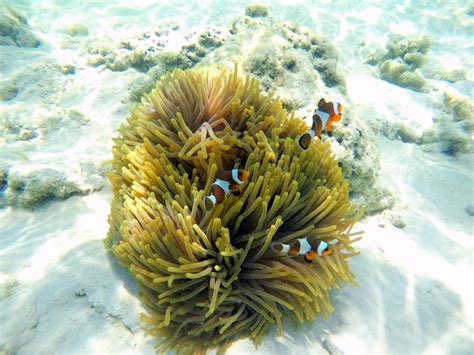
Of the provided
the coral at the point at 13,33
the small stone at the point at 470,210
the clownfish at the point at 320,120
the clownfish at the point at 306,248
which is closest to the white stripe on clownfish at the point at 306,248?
the clownfish at the point at 306,248

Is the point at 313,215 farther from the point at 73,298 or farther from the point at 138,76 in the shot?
the point at 138,76

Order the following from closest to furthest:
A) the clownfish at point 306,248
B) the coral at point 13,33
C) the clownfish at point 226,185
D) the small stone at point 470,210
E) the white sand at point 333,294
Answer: the clownfish at point 306,248 < the clownfish at point 226,185 < the white sand at point 333,294 < the small stone at point 470,210 < the coral at point 13,33

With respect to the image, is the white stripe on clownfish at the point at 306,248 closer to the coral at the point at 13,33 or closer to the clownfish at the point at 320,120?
the clownfish at the point at 320,120

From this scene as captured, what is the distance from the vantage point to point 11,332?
1933 millimetres

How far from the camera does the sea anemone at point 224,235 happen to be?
188cm

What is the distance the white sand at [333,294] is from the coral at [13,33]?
10.2 feet

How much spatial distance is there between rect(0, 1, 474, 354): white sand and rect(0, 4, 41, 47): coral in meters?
3.11

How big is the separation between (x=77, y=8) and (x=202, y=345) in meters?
13.9

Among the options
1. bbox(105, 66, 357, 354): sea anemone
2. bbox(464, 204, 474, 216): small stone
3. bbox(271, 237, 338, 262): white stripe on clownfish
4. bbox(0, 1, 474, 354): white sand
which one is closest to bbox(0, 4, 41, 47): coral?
bbox(0, 1, 474, 354): white sand

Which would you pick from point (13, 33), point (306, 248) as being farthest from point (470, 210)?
point (13, 33)

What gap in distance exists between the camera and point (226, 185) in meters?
1.87

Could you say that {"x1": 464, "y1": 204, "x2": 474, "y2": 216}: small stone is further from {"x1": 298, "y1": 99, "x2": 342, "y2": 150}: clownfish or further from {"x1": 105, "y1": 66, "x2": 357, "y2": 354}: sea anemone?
{"x1": 298, "y1": 99, "x2": 342, "y2": 150}: clownfish

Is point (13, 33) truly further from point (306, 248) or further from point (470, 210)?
point (470, 210)

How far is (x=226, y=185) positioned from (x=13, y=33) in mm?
8098
